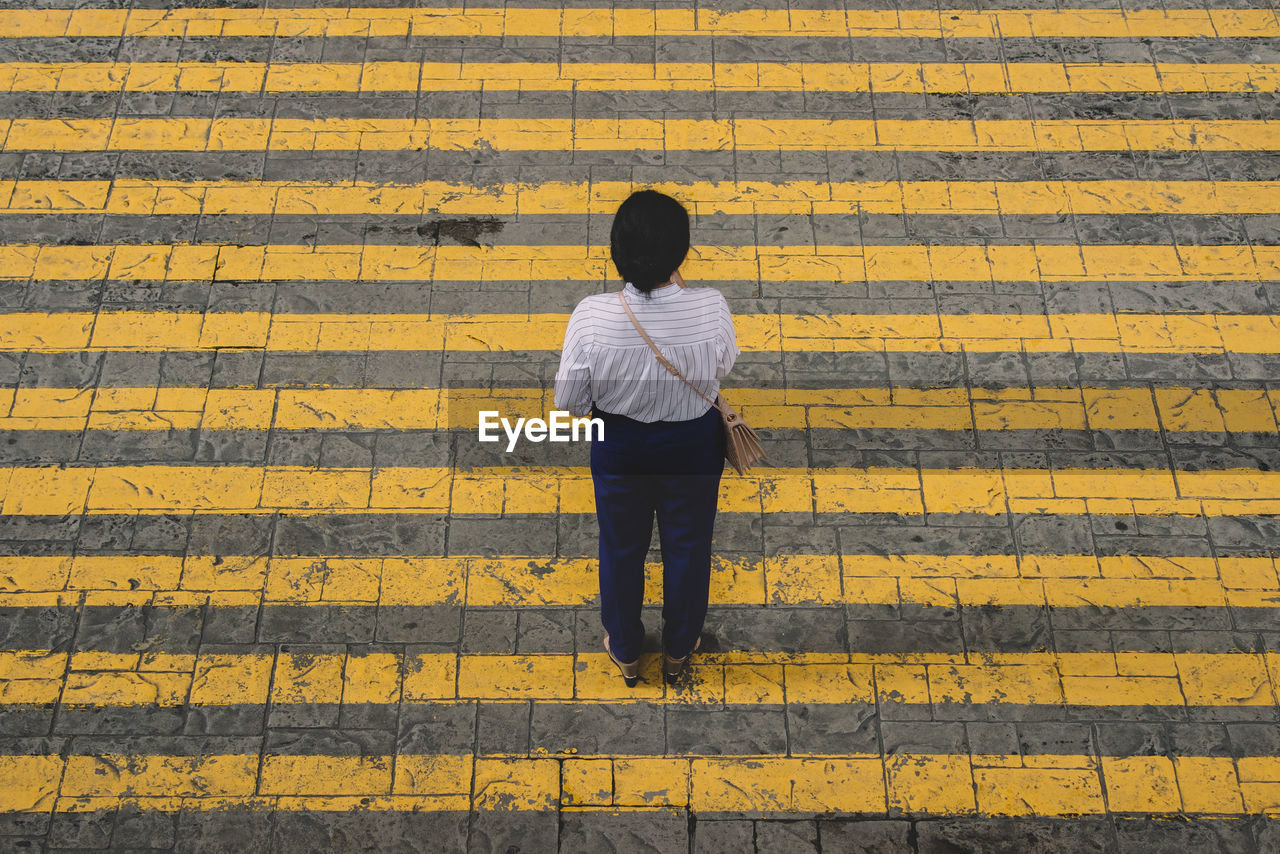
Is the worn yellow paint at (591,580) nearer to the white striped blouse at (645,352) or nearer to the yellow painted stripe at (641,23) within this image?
the white striped blouse at (645,352)

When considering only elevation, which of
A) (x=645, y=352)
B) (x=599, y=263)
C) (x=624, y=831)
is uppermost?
(x=645, y=352)

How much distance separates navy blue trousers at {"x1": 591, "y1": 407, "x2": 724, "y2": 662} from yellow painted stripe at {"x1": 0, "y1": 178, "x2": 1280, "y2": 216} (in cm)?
246

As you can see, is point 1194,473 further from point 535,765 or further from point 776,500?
point 535,765

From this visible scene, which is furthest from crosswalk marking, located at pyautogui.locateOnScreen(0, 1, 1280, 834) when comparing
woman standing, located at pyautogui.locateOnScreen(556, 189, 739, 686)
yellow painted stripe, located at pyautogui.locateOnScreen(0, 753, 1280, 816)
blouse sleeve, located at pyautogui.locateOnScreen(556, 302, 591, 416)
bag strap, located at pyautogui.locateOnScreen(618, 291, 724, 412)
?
bag strap, located at pyautogui.locateOnScreen(618, 291, 724, 412)

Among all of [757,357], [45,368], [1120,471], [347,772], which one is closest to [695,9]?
[757,357]

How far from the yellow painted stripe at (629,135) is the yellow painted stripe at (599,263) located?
0.72 m

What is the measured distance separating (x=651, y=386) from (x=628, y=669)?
1544 mm

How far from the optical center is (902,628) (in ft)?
15.2

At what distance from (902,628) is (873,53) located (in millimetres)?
3643

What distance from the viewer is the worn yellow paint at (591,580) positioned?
15.5ft

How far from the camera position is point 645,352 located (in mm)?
3324

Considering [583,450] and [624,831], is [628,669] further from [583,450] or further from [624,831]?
[583,450]

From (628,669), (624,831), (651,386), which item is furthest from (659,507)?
(624,831)

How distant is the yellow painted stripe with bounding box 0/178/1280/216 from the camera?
5.78 meters
